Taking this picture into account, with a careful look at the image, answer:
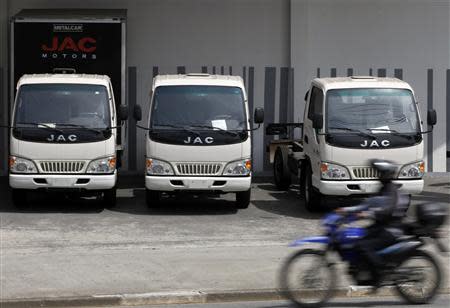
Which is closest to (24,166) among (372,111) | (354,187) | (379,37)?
(354,187)

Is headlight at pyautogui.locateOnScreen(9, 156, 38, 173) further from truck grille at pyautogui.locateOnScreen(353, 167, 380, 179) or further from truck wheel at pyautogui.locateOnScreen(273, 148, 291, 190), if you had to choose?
truck wheel at pyautogui.locateOnScreen(273, 148, 291, 190)

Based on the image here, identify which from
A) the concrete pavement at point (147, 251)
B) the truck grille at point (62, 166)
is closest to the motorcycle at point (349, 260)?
the concrete pavement at point (147, 251)

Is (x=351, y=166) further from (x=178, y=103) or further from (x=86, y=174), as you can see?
(x=86, y=174)

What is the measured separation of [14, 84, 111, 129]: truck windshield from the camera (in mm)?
16500

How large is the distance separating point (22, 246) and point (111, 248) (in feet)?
4.22

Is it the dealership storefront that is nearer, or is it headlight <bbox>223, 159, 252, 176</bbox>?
headlight <bbox>223, 159, 252, 176</bbox>

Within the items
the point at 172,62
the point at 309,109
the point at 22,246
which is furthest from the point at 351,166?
the point at 172,62

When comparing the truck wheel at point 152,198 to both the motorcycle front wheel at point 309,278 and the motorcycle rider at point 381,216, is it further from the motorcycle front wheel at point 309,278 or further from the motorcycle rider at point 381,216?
the motorcycle rider at point 381,216

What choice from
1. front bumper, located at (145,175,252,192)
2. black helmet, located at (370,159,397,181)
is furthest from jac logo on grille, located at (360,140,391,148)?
black helmet, located at (370,159,397,181)

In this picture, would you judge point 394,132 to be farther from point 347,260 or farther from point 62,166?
point 347,260

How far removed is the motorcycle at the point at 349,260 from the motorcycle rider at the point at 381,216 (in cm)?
4

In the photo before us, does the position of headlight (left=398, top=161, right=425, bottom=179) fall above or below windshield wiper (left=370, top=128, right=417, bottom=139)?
below

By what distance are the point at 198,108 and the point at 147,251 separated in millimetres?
4394

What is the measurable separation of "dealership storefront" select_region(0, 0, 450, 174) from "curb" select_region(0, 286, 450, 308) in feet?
39.4
